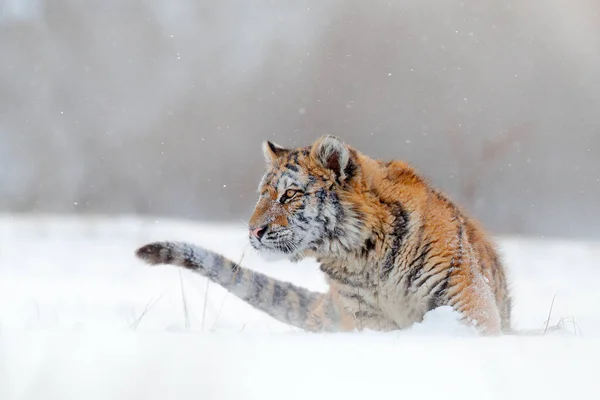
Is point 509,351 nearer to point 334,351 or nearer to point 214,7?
point 334,351

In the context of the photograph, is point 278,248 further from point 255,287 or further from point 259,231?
point 255,287

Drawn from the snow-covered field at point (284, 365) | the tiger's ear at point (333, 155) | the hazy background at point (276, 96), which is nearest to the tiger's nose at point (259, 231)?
the tiger's ear at point (333, 155)

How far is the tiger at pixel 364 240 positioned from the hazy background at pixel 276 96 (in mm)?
12269

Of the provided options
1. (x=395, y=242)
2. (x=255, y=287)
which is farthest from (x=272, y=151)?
(x=395, y=242)

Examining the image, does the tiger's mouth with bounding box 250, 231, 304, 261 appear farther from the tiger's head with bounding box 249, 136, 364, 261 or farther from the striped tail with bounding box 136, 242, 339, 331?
the striped tail with bounding box 136, 242, 339, 331

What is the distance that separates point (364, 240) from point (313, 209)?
1.10 feet

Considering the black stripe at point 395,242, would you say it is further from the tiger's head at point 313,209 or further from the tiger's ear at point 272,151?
the tiger's ear at point 272,151

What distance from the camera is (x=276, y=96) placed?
73.4 ft

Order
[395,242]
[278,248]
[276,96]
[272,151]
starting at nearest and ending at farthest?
1. [395,242]
2. [278,248]
3. [272,151]
4. [276,96]

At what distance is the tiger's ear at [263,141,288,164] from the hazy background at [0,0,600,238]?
480 inches

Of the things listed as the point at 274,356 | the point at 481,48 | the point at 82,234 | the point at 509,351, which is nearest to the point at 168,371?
the point at 274,356

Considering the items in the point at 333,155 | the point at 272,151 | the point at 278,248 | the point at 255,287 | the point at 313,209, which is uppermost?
the point at 272,151

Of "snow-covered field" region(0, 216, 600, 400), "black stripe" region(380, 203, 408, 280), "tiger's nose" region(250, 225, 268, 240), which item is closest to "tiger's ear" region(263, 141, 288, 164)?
"tiger's nose" region(250, 225, 268, 240)

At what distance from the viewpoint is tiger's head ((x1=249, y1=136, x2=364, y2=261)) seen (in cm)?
418
